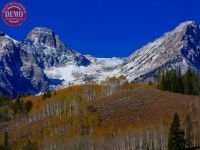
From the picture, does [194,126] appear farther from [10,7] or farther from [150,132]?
[10,7]

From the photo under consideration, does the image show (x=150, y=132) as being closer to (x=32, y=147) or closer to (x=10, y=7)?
(x=32, y=147)

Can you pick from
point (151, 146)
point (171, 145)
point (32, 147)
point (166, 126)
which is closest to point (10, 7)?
point (171, 145)

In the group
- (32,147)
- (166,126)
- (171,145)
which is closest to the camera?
(171,145)

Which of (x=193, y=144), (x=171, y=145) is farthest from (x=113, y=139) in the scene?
(x=171, y=145)

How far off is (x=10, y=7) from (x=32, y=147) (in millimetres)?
97970

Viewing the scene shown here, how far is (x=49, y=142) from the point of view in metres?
198

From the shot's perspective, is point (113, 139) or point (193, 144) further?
point (113, 139)

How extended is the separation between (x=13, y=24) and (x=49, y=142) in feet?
441

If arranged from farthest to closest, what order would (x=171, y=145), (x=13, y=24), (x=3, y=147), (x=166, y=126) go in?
(x=166, y=126)
(x=3, y=147)
(x=171, y=145)
(x=13, y=24)

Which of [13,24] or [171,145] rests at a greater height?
[13,24]

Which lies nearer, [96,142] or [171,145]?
[171,145]

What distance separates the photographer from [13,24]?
221 ft

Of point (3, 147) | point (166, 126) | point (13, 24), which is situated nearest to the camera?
point (13, 24)

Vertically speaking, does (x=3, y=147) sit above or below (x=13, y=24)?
below
